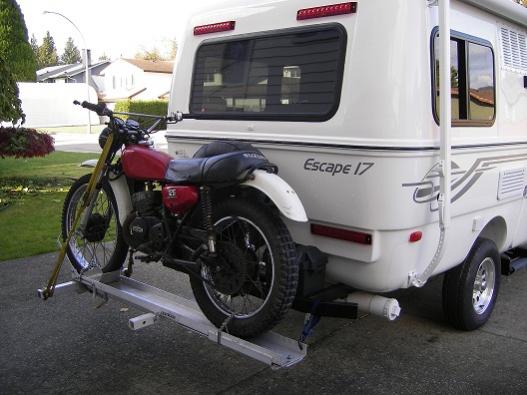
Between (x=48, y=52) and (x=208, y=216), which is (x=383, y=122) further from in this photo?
(x=48, y=52)

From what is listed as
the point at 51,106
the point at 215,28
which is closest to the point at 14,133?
the point at 215,28

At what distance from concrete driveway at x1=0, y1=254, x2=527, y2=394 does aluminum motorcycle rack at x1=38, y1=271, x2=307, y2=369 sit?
0.37 metres

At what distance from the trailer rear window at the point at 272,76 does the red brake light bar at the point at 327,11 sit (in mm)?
81

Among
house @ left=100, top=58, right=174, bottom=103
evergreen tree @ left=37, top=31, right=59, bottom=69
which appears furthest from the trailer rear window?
evergreen tree @ left=37, top=31, right=59, bottom=69

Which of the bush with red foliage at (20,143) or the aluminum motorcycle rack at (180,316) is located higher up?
the bush with red foliage at (20,143)

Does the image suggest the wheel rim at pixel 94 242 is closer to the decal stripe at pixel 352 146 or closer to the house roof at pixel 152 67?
the decal stripe at pixel 352 146

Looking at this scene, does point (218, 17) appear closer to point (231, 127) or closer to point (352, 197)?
point (231, 127)

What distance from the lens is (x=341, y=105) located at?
332cm

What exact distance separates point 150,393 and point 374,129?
2040 mm

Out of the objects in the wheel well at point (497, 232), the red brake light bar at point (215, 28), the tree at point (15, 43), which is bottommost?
the wheel well at point (497, 232)

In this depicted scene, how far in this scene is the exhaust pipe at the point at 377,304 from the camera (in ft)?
10.8

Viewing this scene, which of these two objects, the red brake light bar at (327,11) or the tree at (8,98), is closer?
the red brake light bar at (327,11)

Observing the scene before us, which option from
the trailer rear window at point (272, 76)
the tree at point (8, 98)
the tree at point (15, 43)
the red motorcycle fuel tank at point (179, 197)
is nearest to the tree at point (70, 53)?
the tree at point (15, 43)

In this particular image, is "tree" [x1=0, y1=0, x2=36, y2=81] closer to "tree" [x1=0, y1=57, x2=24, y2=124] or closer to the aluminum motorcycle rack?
"tree" [x1=0, y1=57, x2=24, y2=124]
